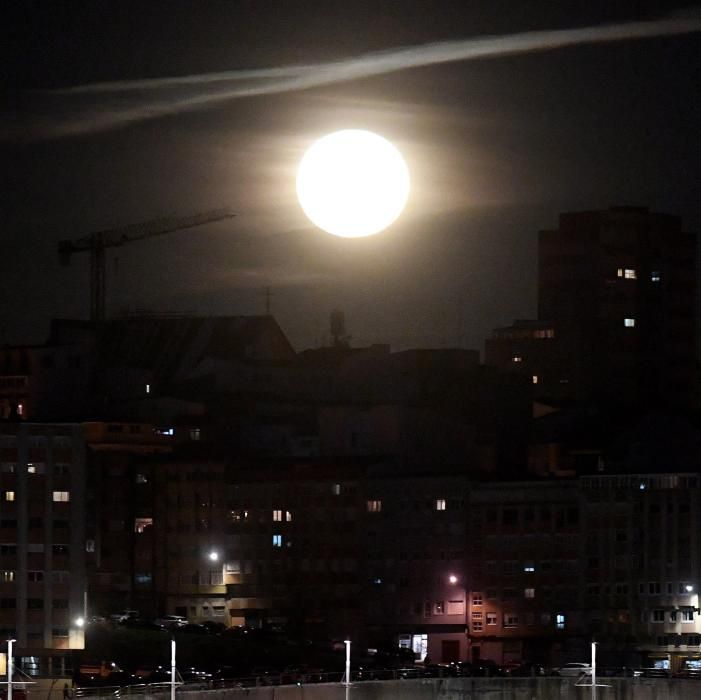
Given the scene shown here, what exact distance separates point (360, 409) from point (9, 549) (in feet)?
64.5

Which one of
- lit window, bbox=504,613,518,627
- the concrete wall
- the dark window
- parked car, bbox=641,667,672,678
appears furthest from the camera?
the dark window

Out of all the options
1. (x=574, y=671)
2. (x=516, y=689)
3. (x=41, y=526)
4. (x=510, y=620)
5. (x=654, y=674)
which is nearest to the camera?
(x=516, y=689)

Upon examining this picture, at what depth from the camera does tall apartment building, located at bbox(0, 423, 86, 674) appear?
8119 cm

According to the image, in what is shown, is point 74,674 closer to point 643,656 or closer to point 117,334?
point 643,656

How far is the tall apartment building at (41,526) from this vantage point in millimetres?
81188

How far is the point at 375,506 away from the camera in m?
91.3

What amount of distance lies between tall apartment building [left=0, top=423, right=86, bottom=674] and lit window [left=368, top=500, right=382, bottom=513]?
11.8 meters

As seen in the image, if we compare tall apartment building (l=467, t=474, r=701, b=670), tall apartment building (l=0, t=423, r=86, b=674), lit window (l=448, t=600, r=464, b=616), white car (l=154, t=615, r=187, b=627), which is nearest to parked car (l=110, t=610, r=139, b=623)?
white car (l=154, t=615, r=187, b=627)

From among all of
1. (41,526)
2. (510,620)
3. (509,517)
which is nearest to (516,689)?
(41,526)

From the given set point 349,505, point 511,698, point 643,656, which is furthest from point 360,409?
point 511,698

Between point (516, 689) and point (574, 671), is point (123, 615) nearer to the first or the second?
point (574, 671)

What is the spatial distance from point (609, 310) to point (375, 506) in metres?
36.6

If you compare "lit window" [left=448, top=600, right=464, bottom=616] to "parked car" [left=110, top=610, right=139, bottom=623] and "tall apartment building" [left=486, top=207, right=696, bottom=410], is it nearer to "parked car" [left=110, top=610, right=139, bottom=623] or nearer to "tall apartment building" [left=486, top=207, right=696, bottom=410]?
"parked car" [left=110, top=610, right=139, bottom=623]

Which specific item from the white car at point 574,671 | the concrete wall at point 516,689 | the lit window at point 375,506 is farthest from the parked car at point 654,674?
the lit window at point 375,506
